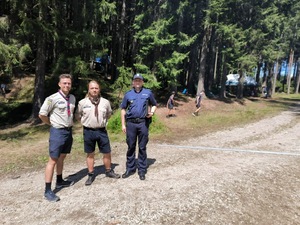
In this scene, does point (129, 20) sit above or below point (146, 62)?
above

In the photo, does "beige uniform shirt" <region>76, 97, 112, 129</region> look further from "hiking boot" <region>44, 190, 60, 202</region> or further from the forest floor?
"hiking boot" <region>44, 190, 60, 202</region>

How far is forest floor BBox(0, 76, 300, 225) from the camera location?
14.2 feet

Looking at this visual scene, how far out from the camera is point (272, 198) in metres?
5.10

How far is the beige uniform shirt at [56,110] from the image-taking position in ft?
16.1

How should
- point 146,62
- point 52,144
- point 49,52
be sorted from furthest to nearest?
point 49,52
point 146,62
point 52,144

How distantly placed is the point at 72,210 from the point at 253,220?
2.80 metres

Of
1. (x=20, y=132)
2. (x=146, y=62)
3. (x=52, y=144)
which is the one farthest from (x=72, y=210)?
(x=146, y=62)

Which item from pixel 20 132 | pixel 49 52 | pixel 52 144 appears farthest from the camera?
pixel 49 52

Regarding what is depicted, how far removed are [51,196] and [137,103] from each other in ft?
7.71

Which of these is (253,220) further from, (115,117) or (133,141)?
(115,117)

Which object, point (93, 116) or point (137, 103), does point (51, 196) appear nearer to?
point (93, 116)

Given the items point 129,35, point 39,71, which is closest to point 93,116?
point 39,71

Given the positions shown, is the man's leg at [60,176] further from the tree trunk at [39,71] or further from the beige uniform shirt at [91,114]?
the tree trunk at [39,71]

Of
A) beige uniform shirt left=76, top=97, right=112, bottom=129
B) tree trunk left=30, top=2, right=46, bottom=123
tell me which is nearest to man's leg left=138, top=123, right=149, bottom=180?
beige uniform shirt left=76, top=97, right=112, bottom=129
